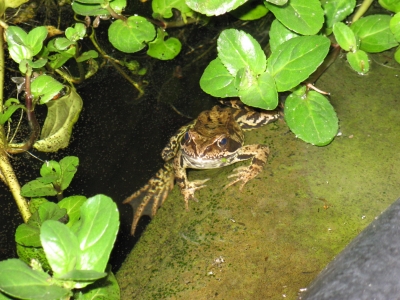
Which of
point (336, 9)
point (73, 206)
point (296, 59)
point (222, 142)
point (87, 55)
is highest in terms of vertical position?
point (296, 59)

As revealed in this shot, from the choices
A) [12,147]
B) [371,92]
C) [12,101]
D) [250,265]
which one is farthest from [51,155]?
[371,92]

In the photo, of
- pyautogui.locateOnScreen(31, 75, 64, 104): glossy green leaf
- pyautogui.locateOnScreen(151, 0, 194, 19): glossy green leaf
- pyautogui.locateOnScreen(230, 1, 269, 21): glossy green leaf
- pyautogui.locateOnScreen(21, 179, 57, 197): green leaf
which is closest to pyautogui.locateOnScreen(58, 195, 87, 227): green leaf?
pyautogui.locateOnScreen(21, 179, 57, 197): green leaf

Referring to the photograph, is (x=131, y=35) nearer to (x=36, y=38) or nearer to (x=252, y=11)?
(x=36, y=38)

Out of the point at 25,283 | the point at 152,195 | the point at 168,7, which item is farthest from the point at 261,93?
the point at 25,283

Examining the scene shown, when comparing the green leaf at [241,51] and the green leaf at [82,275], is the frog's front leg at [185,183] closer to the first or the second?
the green leaf at [241,51]

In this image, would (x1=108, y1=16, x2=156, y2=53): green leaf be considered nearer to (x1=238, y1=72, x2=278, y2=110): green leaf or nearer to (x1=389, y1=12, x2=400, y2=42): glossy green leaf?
(x1=238, y1=72, x2=278, y2=110): green leaf

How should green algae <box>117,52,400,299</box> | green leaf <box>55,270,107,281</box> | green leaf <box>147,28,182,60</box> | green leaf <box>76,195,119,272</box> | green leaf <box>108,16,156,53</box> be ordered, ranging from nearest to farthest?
green leaf <box>55,270,107,281</box>
green leaf <box>76,195,119,272</box>
green algae <box>117,52,400,299</box>
green leaf <box>108,16,156,53</box>
green leaf <box>147,28,182,60</box>
